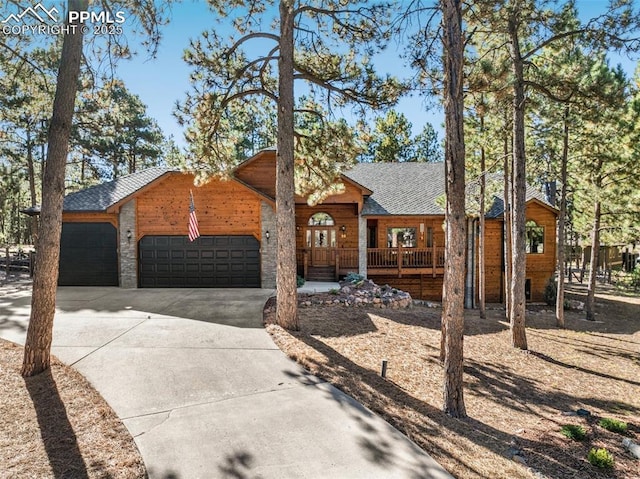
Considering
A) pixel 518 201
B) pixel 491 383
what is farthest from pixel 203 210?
pixel 491 383

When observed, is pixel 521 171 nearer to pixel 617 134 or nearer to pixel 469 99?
pixel 469 99

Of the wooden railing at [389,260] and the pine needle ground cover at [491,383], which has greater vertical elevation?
the wooden railing at [389,260]

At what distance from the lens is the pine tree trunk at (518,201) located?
855 cm

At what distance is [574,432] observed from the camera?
14.6 ft

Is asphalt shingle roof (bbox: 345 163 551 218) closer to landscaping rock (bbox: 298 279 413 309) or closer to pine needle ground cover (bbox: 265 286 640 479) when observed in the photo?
landscaping rock (bbox: 298 279 413 309)

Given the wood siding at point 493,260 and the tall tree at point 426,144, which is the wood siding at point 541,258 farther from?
the tall tree at point 426,144

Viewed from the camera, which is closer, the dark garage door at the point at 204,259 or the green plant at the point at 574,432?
the green plant at the point at 574,432

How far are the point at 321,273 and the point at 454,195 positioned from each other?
10511 millimetres

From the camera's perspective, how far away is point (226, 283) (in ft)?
43.2

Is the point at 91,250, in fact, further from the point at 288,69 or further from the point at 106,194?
the point at 288,69

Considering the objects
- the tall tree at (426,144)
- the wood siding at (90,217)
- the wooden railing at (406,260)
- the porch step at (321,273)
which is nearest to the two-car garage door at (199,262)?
the wood siding at (90,217)

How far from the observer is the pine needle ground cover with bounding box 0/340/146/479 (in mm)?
3135

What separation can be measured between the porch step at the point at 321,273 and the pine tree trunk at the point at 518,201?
7.42 m

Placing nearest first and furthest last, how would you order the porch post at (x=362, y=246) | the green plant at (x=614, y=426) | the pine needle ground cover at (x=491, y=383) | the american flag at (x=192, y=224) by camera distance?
the pine needle ground cover at (x=491, y=383), the green plant at (x=614, y=426), the american flag at (x=192, y=224), the porch post at (x=362, y=246)
